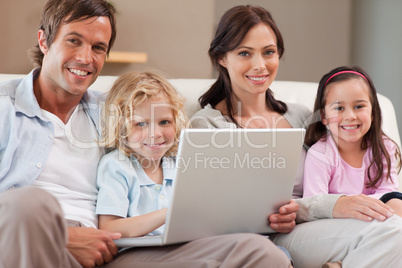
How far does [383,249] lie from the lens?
4.45ft

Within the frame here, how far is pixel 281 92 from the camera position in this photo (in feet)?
6.88

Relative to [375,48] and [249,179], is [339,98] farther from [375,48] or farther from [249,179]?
[375,48]

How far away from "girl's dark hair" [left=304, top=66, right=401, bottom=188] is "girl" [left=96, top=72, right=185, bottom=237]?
54 cm

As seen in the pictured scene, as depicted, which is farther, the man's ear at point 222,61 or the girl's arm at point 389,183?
the man's ear at point 222,61

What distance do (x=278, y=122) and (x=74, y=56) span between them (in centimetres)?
75

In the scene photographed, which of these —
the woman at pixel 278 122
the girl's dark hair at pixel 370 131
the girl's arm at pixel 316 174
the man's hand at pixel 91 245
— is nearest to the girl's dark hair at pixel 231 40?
the woman at pixel 278 122

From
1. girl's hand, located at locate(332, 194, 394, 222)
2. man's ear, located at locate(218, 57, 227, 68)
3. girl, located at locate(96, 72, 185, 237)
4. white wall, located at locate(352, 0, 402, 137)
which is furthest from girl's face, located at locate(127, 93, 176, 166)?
white wall, located at locate(352, 0, 402, 137)

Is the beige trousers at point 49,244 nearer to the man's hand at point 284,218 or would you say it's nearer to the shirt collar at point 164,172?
the man's hand at point 284,218

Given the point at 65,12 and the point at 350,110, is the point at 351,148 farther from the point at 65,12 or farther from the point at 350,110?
the point at 65,12

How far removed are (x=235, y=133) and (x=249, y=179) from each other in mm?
135

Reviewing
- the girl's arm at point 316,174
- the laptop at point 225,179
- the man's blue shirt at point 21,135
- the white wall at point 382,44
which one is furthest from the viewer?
the white wall at point 382,44

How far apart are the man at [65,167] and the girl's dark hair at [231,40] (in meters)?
0.38

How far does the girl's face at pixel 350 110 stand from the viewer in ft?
5.82

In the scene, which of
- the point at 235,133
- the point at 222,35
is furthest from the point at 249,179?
the point at 222,35
